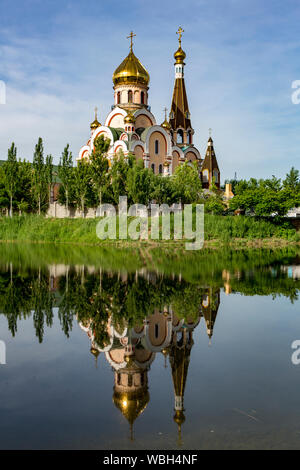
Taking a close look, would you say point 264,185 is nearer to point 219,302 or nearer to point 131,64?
point 131,64

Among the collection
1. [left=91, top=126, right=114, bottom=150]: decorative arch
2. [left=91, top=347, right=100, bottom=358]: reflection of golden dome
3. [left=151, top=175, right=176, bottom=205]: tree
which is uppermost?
[left=91, top=126, right=114, bottom=150]: decorative arch

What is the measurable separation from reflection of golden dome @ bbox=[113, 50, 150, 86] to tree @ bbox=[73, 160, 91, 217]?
8.65 m

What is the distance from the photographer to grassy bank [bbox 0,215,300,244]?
81.5 ft

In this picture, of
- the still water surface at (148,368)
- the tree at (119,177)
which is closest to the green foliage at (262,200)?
the tree at (119,177)

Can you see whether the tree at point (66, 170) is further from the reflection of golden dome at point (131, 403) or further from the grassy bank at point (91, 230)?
the reflection of golden dome at point (131, 403)

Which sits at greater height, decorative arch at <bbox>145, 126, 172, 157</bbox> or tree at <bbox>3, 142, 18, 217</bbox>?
decorative arch at <bbox>145, 126, 172, 157</bbox>

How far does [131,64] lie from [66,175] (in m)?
11.0

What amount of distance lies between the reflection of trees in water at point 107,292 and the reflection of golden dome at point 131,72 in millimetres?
25570

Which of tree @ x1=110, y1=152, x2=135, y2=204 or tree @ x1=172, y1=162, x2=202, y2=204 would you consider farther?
tree @ x1=172, y1=162, x2=202, y2=204

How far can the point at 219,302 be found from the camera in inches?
324

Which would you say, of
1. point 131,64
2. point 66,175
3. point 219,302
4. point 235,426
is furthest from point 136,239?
point 235,426

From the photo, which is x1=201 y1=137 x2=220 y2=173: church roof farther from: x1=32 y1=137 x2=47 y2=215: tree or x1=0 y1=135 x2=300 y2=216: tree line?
x1=32 y1=137 x2=47 y2=215: tree

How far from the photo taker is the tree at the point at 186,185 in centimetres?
3003

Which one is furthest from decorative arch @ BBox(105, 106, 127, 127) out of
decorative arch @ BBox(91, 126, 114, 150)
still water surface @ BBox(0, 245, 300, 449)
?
still water surface @ BBox(0, 245, 300, 449)
